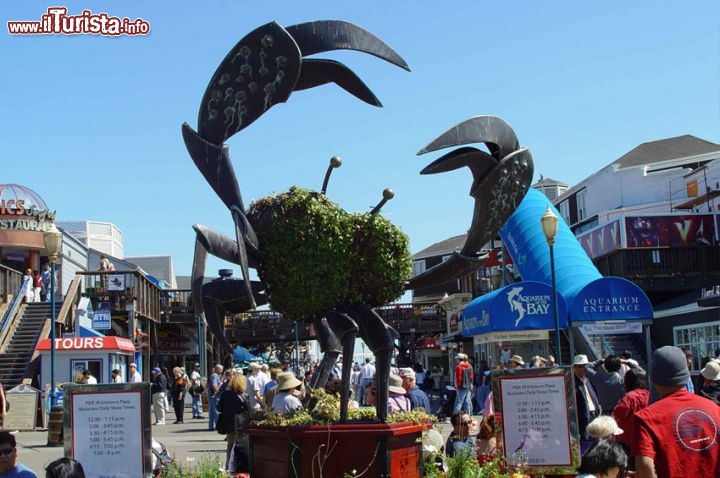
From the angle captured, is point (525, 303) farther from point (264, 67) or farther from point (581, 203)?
point (581, 203)

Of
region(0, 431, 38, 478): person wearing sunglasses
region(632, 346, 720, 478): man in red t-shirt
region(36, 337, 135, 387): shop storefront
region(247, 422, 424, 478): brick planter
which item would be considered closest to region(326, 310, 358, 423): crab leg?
region(247, 422, 424, 478): brick planter

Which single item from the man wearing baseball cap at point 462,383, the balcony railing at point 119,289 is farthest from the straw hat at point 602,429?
the balcony railing at point 119,289

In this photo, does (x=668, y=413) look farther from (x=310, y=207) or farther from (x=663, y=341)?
(x=663, y=341)

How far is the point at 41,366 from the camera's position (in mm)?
26359

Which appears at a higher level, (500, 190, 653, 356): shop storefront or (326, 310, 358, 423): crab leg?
(500, 190, 653, 356): shop storefront

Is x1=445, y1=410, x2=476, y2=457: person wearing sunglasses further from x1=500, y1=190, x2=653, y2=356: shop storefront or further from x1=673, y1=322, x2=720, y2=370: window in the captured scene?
x1=673, y1=322, x2=720, y2=370: window

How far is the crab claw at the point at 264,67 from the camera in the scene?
28.0 feet

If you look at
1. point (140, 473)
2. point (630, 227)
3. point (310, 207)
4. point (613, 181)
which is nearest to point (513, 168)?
point (310, 207)

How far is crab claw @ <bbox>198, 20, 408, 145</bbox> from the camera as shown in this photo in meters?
8.54

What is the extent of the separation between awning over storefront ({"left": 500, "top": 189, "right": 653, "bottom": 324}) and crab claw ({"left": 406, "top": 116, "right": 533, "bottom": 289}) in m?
9.96

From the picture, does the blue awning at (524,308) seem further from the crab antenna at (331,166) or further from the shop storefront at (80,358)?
the crab antenna at (331,166)

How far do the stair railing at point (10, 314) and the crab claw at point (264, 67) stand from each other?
22129 mm

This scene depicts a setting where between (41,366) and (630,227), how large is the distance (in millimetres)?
20848

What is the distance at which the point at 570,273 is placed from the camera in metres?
25.4
